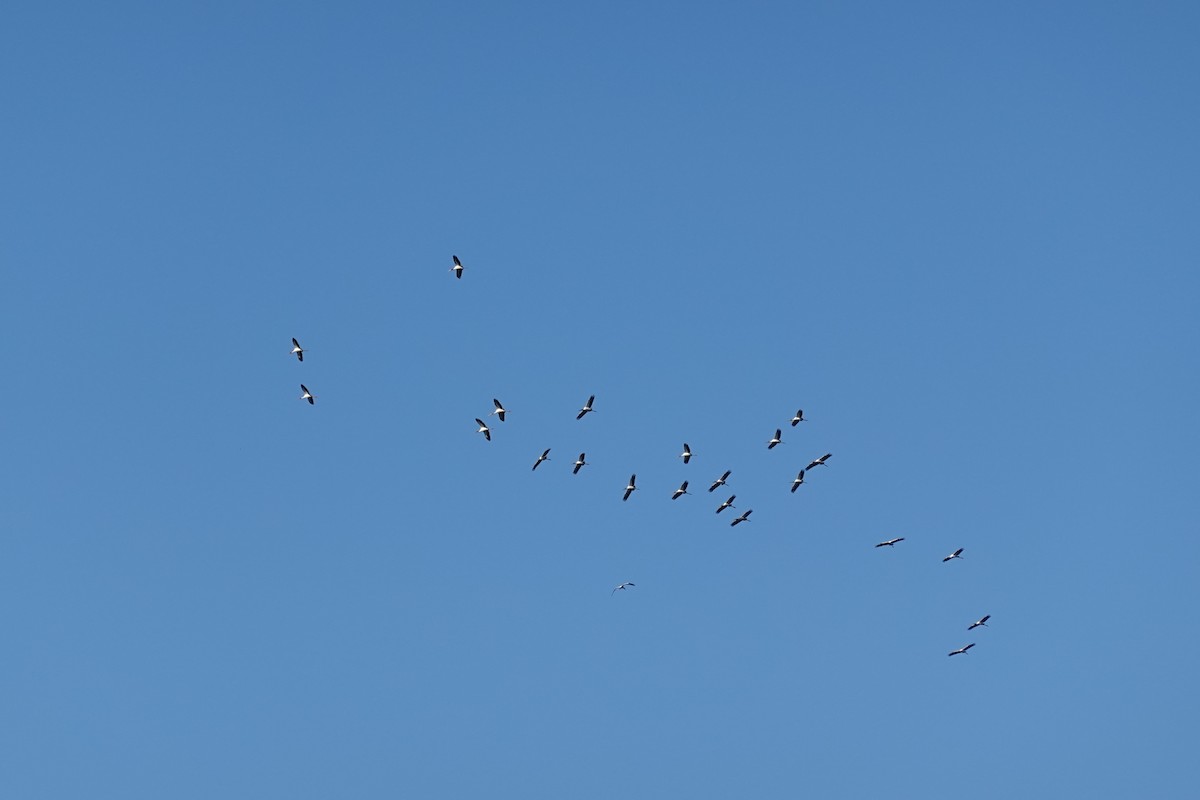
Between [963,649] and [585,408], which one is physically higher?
[585,408]

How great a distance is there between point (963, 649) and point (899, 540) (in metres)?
17.7

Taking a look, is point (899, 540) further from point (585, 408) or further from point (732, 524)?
point (585, 408)

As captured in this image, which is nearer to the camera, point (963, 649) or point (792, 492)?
point (792, 492)

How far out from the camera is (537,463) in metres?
141

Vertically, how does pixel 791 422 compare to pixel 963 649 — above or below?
above

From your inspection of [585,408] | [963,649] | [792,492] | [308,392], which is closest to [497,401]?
[585,408]

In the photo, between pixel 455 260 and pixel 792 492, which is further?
pixel 792 492

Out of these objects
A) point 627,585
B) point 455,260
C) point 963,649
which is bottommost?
point 963,649

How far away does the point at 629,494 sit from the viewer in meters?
143

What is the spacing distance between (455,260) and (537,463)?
58.8ft

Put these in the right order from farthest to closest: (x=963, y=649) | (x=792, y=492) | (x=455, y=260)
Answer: (x=963, y=649)
(x=792, y=492)
(x=455, y=260)

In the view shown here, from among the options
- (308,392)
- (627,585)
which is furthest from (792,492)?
(308,392)

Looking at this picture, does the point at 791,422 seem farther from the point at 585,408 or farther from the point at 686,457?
the point at 585,408

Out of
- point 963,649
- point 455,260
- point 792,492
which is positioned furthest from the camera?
point 963,649
